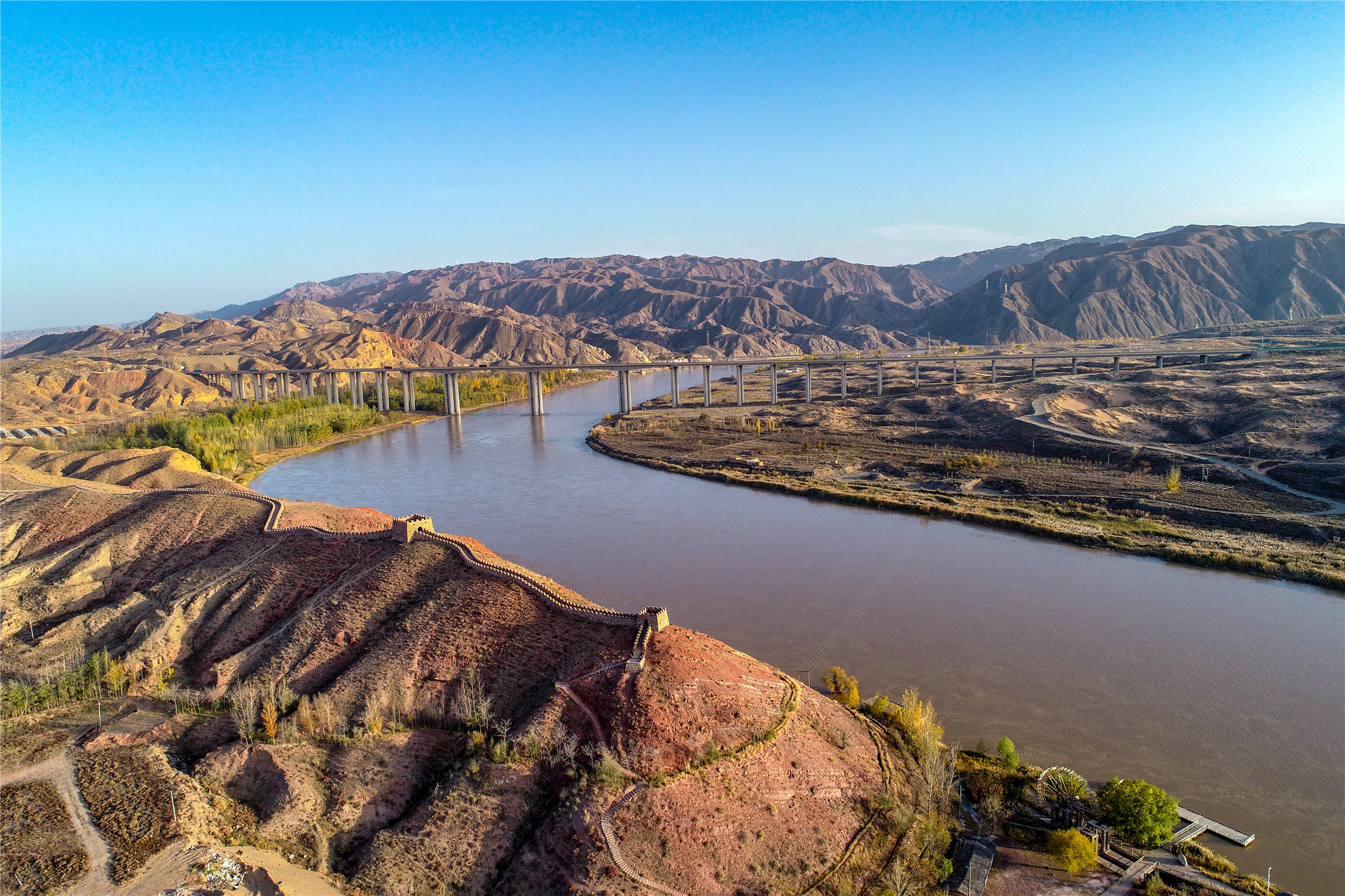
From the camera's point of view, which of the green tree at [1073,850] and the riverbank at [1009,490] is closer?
the green tree at [1073,850]

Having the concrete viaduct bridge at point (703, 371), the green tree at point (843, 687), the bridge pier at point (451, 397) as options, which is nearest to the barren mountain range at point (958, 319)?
the concrete viaduct bridge at point (703, 371)

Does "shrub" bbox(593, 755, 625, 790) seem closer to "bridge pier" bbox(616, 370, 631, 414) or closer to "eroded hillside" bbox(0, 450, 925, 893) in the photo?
"eroded hillside" bbox(0, 450, 925, 893)

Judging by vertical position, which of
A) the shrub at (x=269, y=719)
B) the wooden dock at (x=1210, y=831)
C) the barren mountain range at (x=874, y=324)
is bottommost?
the wooden dock at (x=1210, y=831)

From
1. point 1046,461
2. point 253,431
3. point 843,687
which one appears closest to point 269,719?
point 843,687

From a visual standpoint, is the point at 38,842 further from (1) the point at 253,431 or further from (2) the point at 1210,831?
(1) the point at 253,431

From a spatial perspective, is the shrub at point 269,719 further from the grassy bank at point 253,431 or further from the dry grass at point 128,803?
the grassy bank at point 253,431

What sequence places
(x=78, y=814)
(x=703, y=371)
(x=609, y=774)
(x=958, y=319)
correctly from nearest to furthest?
1. (x=609, y=774)
2. (x=78, y=814)
3. (x=703, y=371)
4. (x=958, y=319)

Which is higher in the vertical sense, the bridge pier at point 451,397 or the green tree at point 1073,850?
the bridge pier at point 451,397
